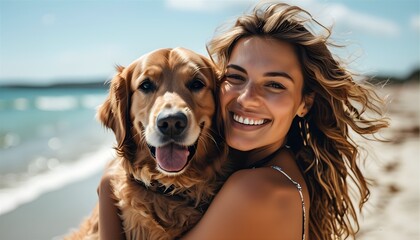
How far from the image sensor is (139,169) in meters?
3.17

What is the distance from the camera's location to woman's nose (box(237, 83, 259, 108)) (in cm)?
286

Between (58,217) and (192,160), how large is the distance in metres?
4.21

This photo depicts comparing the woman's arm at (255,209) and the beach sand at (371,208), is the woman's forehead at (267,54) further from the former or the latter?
the beach sand at (371,208)

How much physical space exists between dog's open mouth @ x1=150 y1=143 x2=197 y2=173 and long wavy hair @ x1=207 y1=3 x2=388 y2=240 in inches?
26.9

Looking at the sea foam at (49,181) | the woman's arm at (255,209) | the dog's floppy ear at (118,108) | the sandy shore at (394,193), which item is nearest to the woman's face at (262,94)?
the woman's arm at (255,209)

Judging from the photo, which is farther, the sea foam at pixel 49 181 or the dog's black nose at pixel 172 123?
the sea foam at pixel 49 181

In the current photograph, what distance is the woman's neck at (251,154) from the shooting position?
3.11m

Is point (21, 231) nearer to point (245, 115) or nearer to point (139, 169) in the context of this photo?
point (139, 169)

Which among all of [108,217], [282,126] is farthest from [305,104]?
[108,217]

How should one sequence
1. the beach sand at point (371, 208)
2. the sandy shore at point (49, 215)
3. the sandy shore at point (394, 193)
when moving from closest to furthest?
the sandy shore at point (394, 193) → the beach sand at point (371, 208) → the sandy shore at point (49, 215)

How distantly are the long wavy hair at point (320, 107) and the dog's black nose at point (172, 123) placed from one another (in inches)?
22.6

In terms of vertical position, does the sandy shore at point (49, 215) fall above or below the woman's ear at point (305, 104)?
below

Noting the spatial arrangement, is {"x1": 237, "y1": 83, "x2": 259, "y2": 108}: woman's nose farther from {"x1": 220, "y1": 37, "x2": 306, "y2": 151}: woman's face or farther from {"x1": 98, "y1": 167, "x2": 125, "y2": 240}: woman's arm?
{"x1": 98, "y1": 167, "x2": 125, "y2": 240}: woman's arm

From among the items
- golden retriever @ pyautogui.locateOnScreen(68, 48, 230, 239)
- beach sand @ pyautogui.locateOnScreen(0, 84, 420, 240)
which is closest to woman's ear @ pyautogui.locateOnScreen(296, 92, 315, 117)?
golden retriever @ pyautogui.locateOnScreen(68, 48, 230, 239)
